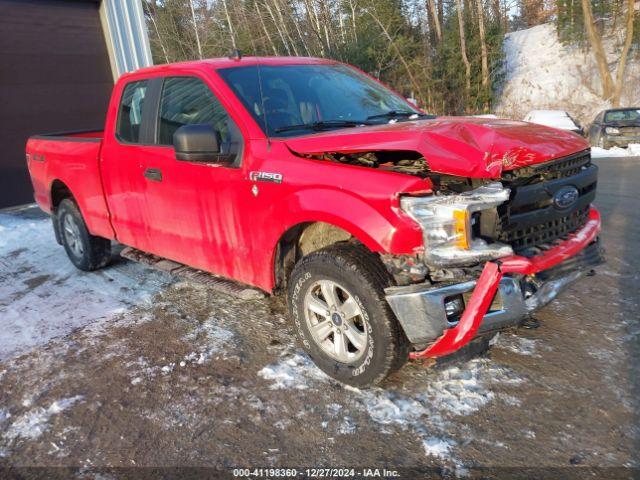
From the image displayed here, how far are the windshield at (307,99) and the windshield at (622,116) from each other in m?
12.9

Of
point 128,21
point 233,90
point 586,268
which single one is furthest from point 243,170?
point 128,21

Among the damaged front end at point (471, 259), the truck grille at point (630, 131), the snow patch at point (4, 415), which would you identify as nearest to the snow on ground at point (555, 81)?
the truck grille at point (630, 131)

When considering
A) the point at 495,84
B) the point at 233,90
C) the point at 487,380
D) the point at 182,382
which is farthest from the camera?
the point at 495,84

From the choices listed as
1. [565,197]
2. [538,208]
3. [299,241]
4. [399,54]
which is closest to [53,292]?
[299,241]

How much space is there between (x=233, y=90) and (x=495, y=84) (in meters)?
25.0

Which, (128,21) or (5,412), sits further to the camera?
(128,21)

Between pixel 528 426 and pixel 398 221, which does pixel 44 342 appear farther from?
pixel 528 426

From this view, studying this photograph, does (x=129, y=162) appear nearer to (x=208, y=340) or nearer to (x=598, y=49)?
(x=208, y=340)

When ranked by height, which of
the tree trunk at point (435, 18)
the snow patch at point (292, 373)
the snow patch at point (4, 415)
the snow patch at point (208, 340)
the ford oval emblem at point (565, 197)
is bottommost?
the snow patch at point (292, 373)

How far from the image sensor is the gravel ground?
2.49 metres

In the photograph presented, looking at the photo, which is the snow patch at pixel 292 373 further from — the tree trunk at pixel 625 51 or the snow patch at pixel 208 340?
the tree trunk at pixel 625 51

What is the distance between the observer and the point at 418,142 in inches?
105

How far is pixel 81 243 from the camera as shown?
18.6 ft

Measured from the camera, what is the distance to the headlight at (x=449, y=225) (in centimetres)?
259
